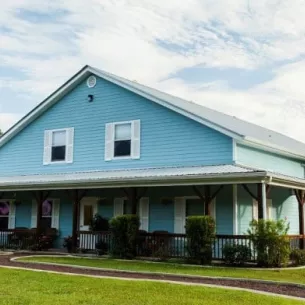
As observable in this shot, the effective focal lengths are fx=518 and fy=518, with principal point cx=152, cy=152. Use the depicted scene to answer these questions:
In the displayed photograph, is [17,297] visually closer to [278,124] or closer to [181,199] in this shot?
[181,199]

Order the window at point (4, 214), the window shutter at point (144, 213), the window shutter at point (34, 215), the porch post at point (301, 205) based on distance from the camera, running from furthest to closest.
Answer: the window at point (4, 214), the window shutter at point (34, 215), the window shutter at point (144, 213), the porch post at point (301, 205)

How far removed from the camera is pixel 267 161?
1992 cm

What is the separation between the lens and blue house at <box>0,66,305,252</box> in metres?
17.0

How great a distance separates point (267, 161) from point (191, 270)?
26.8 feet

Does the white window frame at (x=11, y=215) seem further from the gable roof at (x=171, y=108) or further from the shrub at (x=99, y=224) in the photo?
the shrub at (x=99, y=224)

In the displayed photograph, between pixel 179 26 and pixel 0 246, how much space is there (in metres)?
11.2

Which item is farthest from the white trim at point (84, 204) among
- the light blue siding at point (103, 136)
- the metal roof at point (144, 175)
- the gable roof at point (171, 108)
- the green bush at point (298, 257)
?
the green bush at point (298, 257)

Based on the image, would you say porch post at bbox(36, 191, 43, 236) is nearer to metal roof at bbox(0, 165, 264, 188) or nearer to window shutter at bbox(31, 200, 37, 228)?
metal roof at bbox(0, 165, 264, 188)

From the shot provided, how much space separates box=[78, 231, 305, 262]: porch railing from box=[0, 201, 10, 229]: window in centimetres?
659

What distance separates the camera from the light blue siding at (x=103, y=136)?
1806 cm

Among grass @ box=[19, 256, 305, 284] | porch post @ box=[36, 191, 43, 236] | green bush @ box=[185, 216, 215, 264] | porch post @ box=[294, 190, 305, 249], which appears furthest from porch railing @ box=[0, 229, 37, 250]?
porch post @ box=[294, 190, 305, 249]

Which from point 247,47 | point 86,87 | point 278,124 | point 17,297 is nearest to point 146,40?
point 247,47

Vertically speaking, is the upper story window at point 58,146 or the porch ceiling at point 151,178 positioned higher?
the upper story window at point 58,146

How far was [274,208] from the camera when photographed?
19.9 meters
